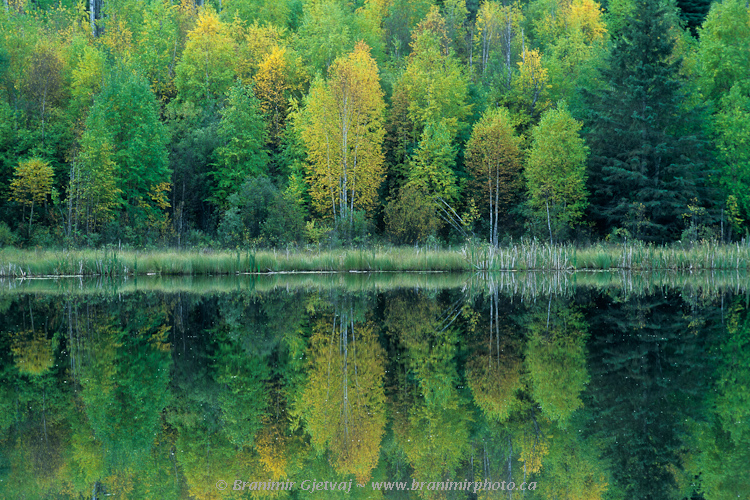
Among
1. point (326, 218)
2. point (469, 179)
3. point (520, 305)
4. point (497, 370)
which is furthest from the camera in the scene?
point (469, 179)

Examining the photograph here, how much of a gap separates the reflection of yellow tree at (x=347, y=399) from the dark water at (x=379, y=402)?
0.09 feet

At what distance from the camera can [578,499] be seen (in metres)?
5.52

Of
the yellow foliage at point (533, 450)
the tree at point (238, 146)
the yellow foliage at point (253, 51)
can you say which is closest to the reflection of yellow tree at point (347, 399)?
the yellow foliage at point (533, 450)

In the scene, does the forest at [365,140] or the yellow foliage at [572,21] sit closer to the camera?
the forest at [365,140]

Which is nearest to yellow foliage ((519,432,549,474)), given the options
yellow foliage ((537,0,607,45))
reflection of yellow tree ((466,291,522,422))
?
reflection of yellow tree ((466,291,522,422))

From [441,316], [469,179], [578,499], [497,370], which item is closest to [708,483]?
[578,499]

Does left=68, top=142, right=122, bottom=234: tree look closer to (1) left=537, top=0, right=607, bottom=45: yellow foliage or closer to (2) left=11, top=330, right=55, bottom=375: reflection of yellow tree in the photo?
(2) left=11, top=330, right=55, bottom=375: reflection of yellow tree

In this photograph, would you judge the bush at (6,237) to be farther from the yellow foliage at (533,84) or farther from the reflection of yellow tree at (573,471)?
the reflection of yellow tree at (573,471)

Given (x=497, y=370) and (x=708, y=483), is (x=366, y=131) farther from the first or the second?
(x=708, y=483)

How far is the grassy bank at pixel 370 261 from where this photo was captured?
26.4m

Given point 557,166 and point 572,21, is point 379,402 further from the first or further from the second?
point 572,21

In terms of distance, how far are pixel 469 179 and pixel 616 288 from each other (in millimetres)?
25177

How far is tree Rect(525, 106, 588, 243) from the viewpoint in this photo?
4103cm

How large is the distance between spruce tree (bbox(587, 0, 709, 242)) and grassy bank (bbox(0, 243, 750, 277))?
10.0m
